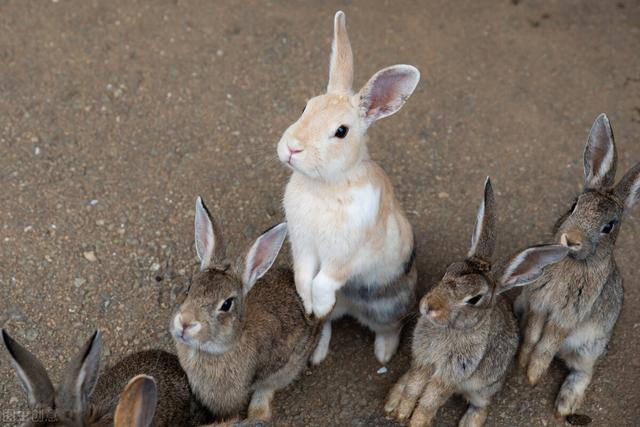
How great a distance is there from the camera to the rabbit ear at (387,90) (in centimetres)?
402

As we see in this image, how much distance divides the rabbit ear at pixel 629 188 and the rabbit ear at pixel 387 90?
128 centimetres

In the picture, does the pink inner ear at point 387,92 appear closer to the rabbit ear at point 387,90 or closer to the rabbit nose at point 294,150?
the rabbit ear at point 387,90

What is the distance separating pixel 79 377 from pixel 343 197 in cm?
153

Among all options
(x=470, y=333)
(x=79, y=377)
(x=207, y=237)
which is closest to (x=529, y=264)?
(x=470, y=333)

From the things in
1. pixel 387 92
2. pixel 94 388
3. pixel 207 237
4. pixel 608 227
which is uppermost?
pixel 387 92

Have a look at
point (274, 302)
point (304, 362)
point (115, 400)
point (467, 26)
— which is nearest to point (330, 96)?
point (274, 302)

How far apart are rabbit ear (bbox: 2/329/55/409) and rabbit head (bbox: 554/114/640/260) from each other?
8.57ft

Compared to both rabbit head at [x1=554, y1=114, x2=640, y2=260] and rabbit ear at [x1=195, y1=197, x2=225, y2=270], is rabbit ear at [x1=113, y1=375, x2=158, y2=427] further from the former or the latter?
rabbit head at [x1=554, y1=114, x2=640, y2=260]

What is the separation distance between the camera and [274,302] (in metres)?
4.50

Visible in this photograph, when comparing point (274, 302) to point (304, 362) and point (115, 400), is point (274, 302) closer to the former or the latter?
point (304, 362)

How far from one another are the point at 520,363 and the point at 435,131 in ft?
6.58

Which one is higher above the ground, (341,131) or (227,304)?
(341,131)

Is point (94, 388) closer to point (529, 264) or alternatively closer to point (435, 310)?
point (435, 310)

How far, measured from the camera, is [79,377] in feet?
11.5
